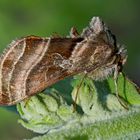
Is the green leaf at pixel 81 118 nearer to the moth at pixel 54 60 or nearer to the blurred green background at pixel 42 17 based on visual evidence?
the moth at pixel 54 60

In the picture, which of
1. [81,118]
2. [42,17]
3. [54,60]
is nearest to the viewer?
[81,118]

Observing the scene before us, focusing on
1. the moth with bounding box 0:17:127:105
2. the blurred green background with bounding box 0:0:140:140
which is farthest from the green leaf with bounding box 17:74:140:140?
the blurred green background with bounding box 0:0:140:140

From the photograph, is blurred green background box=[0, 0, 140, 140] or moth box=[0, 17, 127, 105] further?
blurred green background box=[0, 0, 140, 140]

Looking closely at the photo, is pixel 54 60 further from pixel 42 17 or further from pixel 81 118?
pixel 42 17

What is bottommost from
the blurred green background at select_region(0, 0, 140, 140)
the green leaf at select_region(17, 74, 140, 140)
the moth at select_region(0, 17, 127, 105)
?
the green leaf at select_region(17, 74, 140, 140)

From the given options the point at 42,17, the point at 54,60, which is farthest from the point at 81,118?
the point at 42,17

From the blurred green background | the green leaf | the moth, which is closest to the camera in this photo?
the green leaf

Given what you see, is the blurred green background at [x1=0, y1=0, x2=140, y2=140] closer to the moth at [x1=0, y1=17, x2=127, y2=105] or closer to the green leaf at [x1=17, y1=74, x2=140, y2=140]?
the moth at [x1=0, y1=17, x2=127, y2=105]

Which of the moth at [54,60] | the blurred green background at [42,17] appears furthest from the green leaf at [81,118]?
the blurred green background at [42,17]

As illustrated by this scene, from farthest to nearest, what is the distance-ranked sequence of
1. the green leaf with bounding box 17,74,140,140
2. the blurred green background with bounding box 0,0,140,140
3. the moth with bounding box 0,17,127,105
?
the blurred green background with bounding box 0,0,140,140, the moth with bounding box 0,17,127,105, the green leaf with bounding box 17,74,140,140
